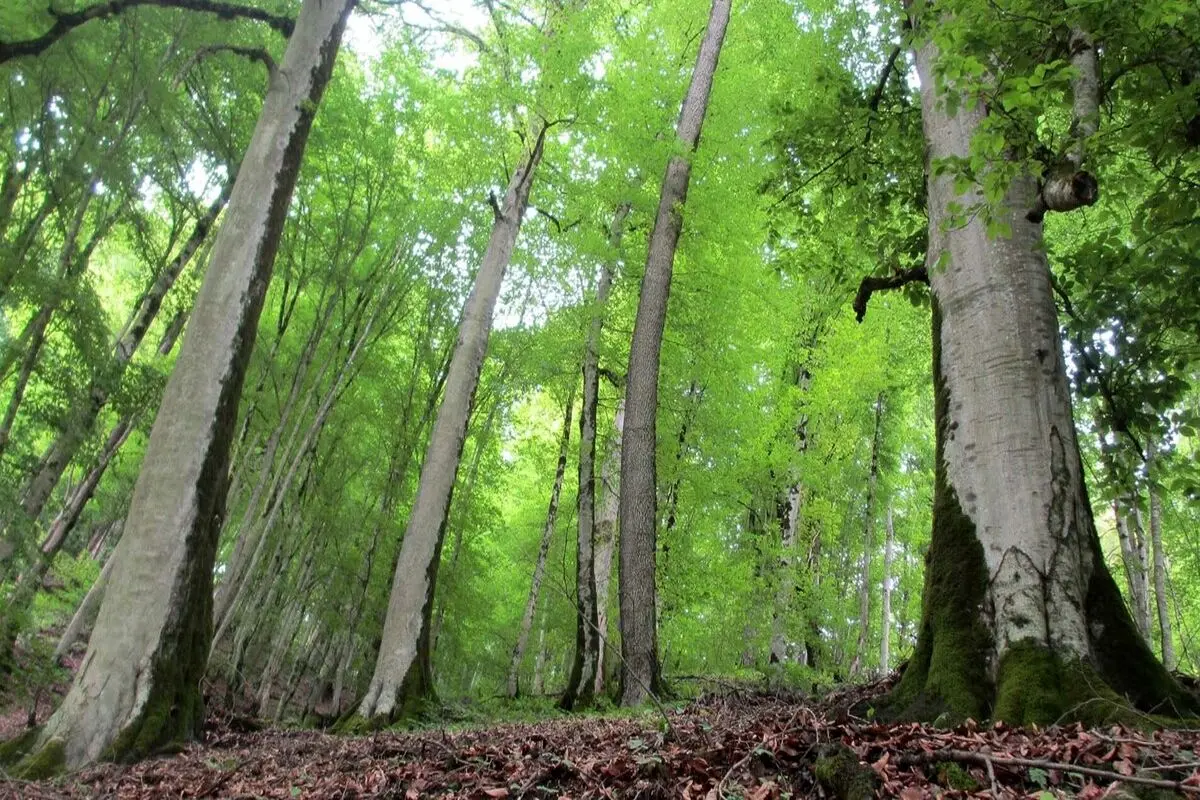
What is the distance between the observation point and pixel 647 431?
7051 millimetres

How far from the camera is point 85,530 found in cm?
2417

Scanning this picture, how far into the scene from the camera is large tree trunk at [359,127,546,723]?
7414 millimetres

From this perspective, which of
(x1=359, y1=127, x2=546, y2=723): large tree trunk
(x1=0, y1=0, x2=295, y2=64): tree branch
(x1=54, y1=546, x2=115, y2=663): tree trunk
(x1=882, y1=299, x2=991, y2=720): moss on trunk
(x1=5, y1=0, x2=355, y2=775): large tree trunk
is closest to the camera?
(x1=882, y1=299, x2=991, y2=720): moss on trunk

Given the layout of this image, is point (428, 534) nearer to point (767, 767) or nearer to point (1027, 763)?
point (767, 767)

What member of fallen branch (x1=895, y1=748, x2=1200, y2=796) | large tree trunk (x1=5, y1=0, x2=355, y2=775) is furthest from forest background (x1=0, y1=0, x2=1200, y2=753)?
fallen branch (x1=895, y1=748, x2=1200, y2=796)

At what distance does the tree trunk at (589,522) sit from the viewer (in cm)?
835

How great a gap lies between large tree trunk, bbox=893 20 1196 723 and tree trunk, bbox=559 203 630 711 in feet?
15.3

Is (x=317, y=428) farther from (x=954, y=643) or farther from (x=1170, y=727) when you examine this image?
(x=1170, y=727)

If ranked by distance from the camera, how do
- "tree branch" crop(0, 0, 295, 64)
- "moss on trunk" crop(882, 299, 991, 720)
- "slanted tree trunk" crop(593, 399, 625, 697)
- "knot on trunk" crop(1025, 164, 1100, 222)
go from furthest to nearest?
"slanted tree trunk" crop(593, 399, 625, 697), "tree branch" crop(0, 0, 295, 64), "moss on trunk" crop(882, 299, 991, 720), "knot on trunk" crop(1025, 164, 1100, 222)

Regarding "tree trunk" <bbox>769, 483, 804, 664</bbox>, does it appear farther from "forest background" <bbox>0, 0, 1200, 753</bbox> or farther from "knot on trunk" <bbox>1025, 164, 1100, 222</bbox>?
"knot on trunk" <bbox>1025, 164, 1100, 222</bbox>

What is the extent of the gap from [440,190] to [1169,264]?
9843mm

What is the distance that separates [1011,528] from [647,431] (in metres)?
4.12

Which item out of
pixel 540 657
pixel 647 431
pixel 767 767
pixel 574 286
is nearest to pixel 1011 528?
pixel 767 767

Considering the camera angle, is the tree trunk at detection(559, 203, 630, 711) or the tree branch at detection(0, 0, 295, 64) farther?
the tree trunk at detection(559, 203, 630, 711)
